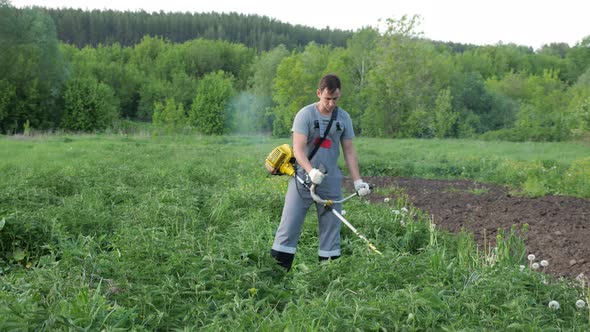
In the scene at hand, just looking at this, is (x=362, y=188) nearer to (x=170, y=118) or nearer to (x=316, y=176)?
Result: (x=316, y=176)

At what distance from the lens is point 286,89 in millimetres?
31547


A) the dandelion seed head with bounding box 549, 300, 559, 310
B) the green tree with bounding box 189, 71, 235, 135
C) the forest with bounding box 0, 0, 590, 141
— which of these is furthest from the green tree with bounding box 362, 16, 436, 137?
the dandelion seed head with bounding box 549, 300, 559, 310

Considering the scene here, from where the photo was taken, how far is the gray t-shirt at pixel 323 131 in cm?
492

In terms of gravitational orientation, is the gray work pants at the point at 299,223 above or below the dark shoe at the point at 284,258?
above

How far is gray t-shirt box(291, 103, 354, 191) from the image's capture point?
4.92 metres

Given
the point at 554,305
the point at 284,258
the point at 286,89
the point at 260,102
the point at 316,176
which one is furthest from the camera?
the point at 260,102

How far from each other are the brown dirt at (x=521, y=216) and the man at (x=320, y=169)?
1.55m

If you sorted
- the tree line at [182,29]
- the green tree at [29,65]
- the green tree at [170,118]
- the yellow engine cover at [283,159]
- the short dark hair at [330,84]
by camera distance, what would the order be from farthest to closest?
the tree line at [182,29] → the green tree at [29,65] → the green tree at [170,118] → the yellow engine cover at [283,159] → the short dark hair at [330,84]

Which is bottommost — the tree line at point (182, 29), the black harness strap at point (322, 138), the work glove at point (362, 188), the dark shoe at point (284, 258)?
the dark shoe at point (284, 258)

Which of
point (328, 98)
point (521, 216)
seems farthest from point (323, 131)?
point (521, 216)

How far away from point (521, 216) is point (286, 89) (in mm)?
23947

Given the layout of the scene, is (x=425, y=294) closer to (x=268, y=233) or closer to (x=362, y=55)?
(x=268, y=233)

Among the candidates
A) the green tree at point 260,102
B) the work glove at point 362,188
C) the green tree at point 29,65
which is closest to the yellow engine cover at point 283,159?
the work glove at point 362,188

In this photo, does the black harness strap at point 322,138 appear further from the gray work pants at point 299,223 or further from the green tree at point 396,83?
the green tree at point 396,83
